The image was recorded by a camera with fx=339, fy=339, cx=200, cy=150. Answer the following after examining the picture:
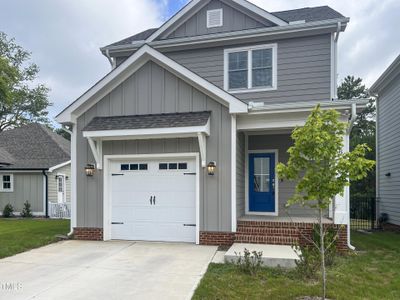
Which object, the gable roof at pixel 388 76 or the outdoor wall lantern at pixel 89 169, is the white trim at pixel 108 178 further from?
the gable roof at pixel 388 76

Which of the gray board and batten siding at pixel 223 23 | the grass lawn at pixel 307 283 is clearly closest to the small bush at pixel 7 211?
the gray board and batten siding at pixel 223 23

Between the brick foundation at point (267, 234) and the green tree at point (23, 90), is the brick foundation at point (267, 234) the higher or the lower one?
the lower one

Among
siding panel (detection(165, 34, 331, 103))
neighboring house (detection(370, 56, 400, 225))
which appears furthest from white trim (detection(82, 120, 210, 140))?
neighboring house (detection(370, 56, 400, 225))

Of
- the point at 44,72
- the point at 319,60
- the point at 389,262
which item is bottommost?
the point at 389,262

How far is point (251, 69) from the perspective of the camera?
35.6 feet

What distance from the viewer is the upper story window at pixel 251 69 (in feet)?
35.3

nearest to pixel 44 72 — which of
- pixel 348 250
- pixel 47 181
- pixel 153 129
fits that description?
pixel 47 181

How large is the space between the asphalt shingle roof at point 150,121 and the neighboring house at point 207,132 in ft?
0.10

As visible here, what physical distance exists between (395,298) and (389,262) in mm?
2344

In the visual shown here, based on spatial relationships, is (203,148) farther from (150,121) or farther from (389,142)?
(389,142)

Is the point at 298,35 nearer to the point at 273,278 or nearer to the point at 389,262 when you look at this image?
the point at 389,262

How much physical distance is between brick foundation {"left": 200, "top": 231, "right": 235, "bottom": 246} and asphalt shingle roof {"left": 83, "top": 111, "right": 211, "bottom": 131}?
9.05ft

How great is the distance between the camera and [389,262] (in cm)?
706

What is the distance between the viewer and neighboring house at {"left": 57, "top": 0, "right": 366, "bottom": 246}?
8.54 meters
